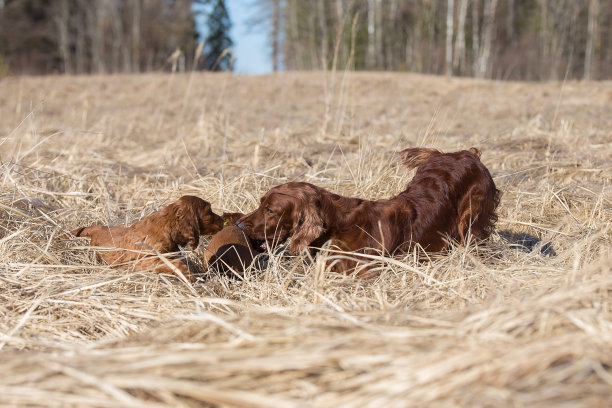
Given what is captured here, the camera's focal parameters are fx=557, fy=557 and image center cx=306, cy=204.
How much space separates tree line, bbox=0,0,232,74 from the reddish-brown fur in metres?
30.1

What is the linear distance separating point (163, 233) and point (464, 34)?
27514mm

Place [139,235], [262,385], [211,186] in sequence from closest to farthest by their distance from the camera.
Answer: [262,385] < [139,235] < [211,186]

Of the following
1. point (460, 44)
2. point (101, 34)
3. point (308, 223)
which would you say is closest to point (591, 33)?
point (460, 44)

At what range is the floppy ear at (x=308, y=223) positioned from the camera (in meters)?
3.19

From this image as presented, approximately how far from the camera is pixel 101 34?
32438 millimetres

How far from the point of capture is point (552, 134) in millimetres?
6801

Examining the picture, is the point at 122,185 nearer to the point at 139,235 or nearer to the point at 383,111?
the point at 139,235

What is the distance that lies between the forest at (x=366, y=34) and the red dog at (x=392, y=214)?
73.5 feet

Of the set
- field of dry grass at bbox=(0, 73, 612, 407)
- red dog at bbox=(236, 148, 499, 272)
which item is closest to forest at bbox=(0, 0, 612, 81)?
field of dry grass at bbox=(0, 73, 612, 407)

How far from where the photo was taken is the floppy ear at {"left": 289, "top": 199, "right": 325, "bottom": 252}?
3188 mm

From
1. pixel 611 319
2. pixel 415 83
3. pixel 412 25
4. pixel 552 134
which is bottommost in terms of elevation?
pixel 611 319

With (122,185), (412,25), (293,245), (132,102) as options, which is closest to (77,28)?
(412,25)

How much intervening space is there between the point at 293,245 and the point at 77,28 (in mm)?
36952

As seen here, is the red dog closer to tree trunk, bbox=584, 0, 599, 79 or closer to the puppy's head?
the puppy's head
